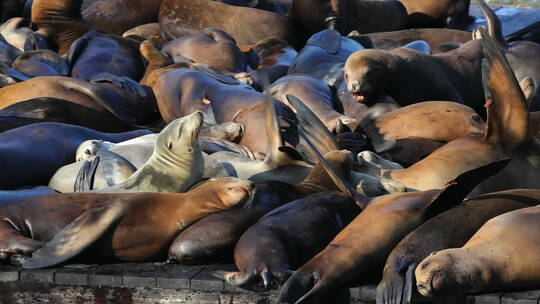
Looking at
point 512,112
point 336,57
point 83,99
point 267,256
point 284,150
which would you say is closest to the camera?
point 267,256

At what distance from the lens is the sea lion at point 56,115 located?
24.8 feet

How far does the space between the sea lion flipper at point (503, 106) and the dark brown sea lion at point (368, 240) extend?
1.13 m

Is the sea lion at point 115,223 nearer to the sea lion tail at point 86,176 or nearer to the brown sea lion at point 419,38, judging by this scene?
the sea lion tail at point 86,176

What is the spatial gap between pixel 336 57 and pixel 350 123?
190 cm

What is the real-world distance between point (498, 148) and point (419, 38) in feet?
15.6

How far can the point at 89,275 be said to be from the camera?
16.5ft

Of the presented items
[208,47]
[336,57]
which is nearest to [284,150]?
[336,57]

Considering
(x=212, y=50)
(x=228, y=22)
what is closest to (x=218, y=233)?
(x=212, y=50)

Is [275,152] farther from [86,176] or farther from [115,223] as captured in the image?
[115,223]

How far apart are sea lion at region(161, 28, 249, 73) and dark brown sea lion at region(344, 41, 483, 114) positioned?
63.4 inches

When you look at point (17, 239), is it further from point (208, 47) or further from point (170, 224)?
point (208, 47)

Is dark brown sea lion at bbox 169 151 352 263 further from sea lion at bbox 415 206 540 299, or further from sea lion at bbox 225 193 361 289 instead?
sea lion at bbox 415 206 540 299

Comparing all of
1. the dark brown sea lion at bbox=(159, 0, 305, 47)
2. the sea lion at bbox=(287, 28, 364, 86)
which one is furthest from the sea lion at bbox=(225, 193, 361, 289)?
the dark brown sea lion at bbox=(159, 0, 305, 47)

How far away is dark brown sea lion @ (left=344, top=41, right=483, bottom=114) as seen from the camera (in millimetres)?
8211
